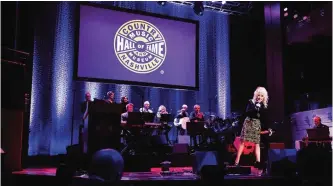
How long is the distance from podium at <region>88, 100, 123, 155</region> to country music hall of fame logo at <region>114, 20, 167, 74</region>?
4.01 metres

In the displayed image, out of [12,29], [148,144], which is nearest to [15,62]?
[12,29]

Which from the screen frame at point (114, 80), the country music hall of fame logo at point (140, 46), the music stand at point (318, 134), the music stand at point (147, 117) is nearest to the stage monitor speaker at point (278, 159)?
the music stand at point (147, 117)

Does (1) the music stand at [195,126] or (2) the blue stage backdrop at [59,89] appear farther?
(2) the blue stage backdrop at [59,89]

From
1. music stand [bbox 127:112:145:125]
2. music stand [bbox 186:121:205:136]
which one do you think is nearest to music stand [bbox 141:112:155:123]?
music stand [bbox 127:112:145:125]

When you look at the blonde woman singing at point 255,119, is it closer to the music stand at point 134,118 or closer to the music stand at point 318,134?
the music stand at point 134,118

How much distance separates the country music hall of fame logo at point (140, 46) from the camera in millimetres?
9719

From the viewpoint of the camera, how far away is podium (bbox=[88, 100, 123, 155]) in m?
5.62

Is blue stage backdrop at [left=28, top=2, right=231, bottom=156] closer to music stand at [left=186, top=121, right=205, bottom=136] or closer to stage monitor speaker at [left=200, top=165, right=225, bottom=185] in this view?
music stand at [left=186, top=121, right=205, bottom=136]

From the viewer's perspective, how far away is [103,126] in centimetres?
570

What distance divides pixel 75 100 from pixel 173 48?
316cm

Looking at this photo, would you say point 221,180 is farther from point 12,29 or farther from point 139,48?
point 139,48

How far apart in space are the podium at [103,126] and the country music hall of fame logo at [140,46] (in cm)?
401

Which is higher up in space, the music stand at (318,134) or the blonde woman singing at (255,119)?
the blonde woman singing at (255,119)

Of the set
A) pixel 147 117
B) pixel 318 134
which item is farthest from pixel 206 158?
pixel 318 134
